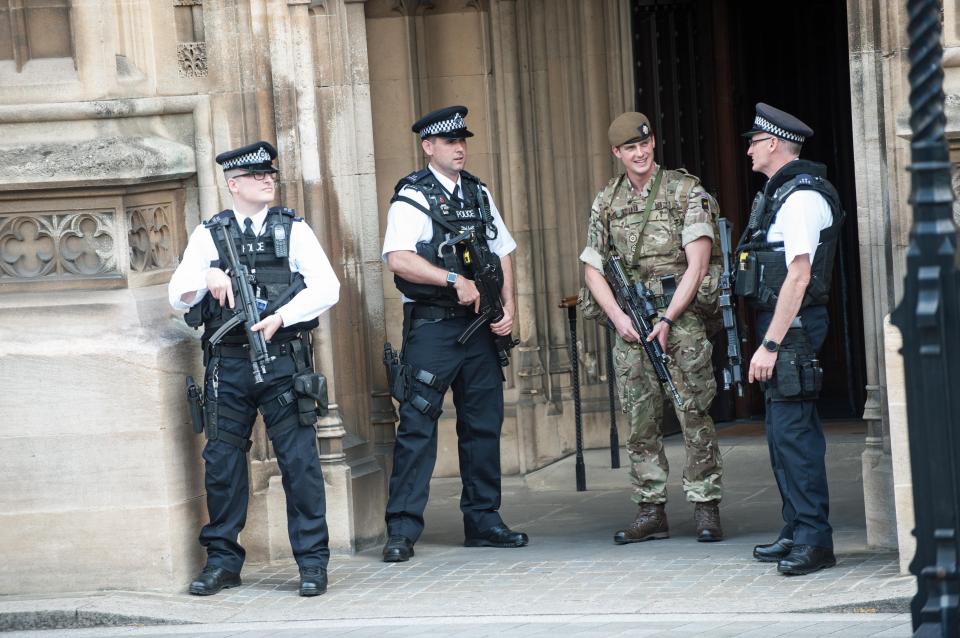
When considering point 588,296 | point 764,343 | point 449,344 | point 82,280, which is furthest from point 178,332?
point 764,343

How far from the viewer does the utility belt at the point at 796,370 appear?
288 inches

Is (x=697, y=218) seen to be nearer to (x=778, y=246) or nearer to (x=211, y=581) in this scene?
(x=778, y=246)

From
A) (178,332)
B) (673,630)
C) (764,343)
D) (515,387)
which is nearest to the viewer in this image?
(673,630)

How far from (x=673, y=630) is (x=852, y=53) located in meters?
2.63

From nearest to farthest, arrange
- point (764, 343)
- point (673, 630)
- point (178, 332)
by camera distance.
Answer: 1. point (673, 630)
2. point (764, 343)
3. point (178, 332)

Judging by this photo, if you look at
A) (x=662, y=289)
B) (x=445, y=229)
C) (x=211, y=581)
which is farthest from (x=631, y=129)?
(x=211, y=581)

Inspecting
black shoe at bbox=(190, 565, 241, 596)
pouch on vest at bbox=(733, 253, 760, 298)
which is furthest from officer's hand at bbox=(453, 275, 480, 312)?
black shoe at bbox=(190, 565, 241, 596)

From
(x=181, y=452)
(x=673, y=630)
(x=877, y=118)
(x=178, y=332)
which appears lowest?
(x=673, y=630)

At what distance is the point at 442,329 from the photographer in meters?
8.12

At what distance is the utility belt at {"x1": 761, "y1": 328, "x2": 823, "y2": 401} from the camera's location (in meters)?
7.32

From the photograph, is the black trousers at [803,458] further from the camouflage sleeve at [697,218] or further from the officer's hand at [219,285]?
the officer's hand at [219,285]

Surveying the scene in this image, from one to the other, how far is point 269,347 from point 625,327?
Result: 1663 mm

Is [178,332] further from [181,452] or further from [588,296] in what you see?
[588,296]

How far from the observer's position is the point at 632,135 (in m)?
7.98
